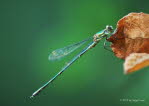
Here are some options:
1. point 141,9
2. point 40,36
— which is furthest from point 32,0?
point 141,9

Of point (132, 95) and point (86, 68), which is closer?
point (132, 95)

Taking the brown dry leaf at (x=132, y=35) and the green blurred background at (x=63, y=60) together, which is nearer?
the brown dry leaf at (x=132, y=35)

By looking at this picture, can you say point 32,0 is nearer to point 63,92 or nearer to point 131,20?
point 63,92

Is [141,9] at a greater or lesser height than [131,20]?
greater

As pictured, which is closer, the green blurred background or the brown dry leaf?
the brown dry leaf

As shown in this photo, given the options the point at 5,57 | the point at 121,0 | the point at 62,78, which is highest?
the point at 121,0

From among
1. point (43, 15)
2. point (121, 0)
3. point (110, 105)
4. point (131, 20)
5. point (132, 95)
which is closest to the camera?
point (131, 20)

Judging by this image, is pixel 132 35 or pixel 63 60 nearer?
pixel 132 35

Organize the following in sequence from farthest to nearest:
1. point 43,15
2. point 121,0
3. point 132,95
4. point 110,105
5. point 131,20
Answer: point 43,15, point 121,0, point 110,105, point 132,95, point 131,20
